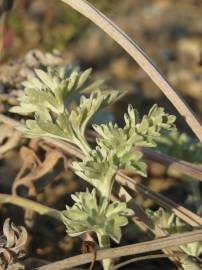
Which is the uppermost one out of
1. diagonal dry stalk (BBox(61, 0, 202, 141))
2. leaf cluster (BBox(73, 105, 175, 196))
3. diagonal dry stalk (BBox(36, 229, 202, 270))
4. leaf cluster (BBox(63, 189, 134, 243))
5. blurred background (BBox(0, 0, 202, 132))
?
blurred background (BBox(0, 0, 202, 132))

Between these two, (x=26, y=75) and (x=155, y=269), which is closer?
(x=155, y=269)

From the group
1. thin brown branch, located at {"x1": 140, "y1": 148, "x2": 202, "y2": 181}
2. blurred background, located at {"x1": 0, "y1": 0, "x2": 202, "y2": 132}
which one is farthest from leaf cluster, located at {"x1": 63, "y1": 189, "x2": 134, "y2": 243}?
blurred background, located at {"x1": 0, "y1": 0, "x2": 202, "y2": 132}

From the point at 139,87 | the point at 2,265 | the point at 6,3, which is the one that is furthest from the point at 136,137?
the point at 139,87

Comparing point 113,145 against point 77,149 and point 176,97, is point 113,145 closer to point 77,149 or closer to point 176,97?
→ point 176,97

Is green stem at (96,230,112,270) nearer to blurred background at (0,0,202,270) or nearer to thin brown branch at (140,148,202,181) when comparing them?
thin brown branch at (140,148,202,181)

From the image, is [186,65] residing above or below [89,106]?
above

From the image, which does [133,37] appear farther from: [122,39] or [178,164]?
[122,39]
